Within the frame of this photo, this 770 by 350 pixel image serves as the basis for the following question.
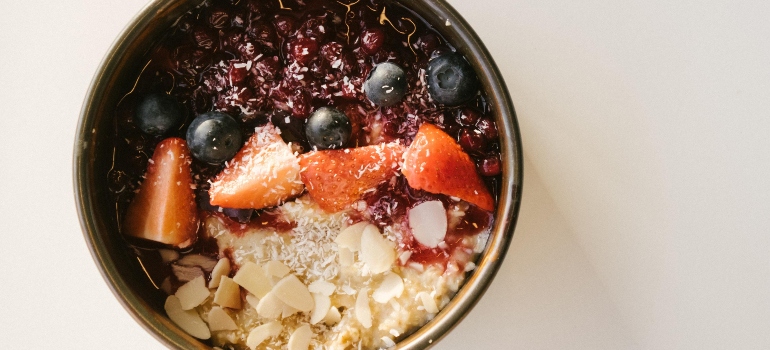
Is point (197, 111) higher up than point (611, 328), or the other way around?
point (197, 111)

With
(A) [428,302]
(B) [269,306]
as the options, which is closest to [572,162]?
(A) [428,302]

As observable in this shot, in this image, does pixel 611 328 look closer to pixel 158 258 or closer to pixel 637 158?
pixel 637 158

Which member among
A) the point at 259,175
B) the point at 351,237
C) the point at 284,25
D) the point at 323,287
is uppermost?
the point at 284,25

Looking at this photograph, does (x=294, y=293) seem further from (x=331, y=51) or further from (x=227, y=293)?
(x=331, y=51)

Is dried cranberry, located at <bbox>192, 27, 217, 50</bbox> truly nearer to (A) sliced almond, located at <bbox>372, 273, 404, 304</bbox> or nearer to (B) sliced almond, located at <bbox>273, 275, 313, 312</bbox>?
(B) sliced almond, located at <bbox>273, 275, 313, 312</bbox>

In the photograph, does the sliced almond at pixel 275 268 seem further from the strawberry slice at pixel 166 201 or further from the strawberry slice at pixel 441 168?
the strawberry slice at pixel 441 168

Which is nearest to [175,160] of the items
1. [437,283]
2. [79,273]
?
[79,273]

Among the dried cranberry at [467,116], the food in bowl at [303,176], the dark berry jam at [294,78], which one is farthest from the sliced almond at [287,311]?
the dried cranberry at [467,116]
